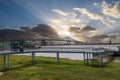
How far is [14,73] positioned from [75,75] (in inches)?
577

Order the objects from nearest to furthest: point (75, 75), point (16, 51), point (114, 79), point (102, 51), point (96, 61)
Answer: point (114, 79) < point (75, 75) < point (16, 51) < point (102, 51) < point (96, 61)

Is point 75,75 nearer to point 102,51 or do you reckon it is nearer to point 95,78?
point 95,78

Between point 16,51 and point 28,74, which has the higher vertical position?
point 16,51

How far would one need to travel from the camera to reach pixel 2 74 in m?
63.7

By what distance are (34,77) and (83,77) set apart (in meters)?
10.8

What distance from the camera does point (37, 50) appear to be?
295 ft

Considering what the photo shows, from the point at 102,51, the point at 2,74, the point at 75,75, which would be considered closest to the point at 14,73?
the point at 2,74

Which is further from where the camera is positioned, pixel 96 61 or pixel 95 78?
pixel 96 61

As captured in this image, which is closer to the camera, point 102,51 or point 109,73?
point 109,73

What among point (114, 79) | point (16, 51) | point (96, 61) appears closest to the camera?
point (114, 79)

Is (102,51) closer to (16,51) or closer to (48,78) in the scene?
(16,51)

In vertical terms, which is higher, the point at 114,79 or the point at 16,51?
the point at 16,51

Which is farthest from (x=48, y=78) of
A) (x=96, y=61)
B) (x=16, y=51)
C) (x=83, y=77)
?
(x=96, y=61)

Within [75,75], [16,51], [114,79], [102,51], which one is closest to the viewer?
[114,79]
